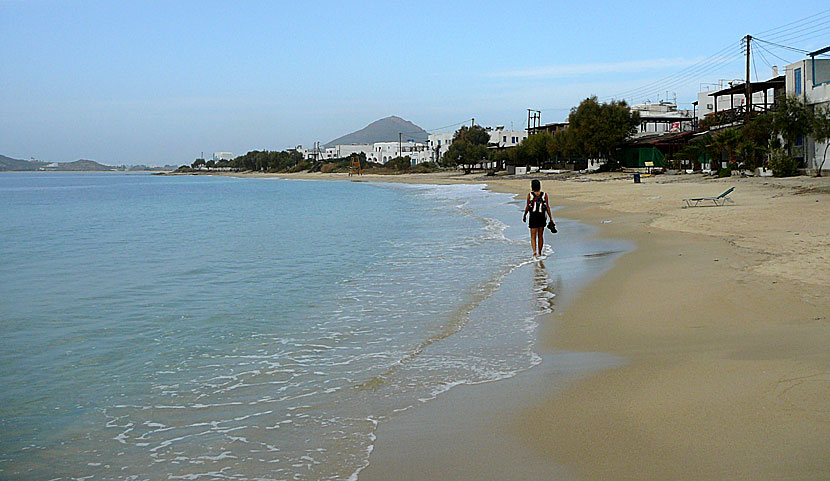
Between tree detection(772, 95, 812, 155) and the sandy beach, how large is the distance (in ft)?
77.0

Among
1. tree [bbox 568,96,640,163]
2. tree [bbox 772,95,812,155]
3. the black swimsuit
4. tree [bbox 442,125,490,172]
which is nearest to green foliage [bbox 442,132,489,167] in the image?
tree [bbox 442,125,490,172]

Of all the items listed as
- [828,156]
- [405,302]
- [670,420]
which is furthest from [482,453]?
[828,156]

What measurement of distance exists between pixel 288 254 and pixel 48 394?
37.7 feet

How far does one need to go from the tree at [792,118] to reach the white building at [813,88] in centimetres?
68

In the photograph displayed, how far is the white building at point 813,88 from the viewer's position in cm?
3110

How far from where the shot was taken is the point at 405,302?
10469 millimetres

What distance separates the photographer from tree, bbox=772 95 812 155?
30672 millimetres

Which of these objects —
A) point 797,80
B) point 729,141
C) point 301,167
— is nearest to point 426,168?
point 301,167

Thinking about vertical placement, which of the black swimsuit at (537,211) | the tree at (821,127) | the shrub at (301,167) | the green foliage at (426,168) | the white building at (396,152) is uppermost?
the white building at (396,152)

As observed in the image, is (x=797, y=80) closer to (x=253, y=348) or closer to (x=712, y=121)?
(x=712, y=121)

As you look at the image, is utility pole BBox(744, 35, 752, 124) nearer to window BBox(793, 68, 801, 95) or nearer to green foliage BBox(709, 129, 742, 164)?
green foliage BBox(709, 129, 742, 164)

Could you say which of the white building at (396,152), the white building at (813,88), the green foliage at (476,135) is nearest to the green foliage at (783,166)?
the white building at (813,88)

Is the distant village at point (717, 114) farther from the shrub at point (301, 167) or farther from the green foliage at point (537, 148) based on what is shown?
the shrub at point (301, 167)

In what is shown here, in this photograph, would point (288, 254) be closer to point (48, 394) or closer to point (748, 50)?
point (48, 394)
